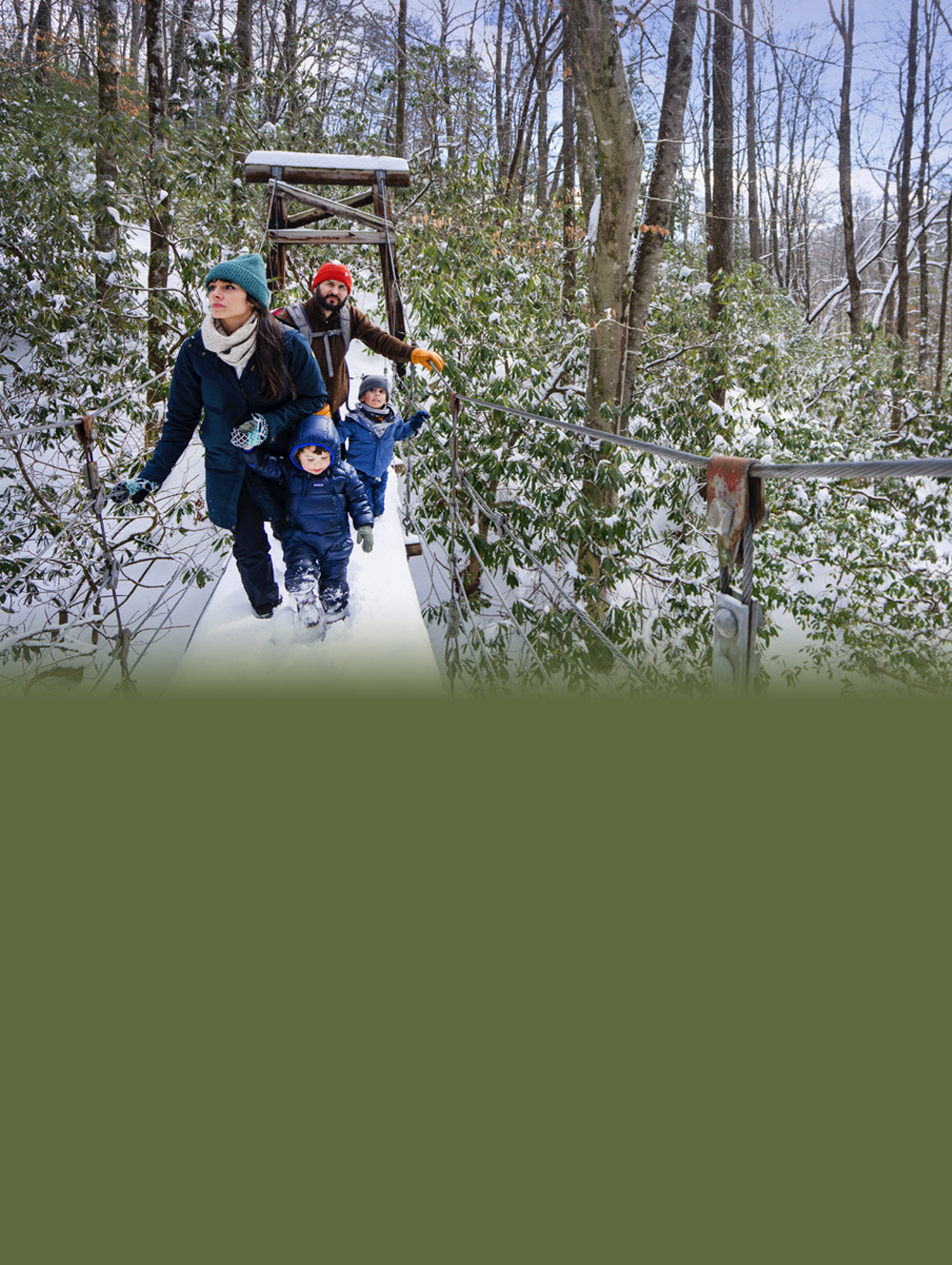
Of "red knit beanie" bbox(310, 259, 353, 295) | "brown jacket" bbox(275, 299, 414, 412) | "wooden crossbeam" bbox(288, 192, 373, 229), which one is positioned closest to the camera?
"red knit beanie" bbox(310, 259, 353, 295)

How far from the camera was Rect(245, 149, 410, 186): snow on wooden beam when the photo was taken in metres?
5.52

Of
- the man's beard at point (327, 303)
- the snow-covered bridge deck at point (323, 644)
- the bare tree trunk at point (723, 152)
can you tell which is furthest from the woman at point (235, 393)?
the bare tree trunk at point (723, 152)

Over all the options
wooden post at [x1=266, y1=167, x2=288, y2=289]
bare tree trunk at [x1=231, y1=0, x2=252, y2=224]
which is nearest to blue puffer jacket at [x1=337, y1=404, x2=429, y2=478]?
wooden post at [x1=266, y1=167, x2=288, y2=289]

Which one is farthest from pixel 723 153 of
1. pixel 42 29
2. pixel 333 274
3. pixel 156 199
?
pixel 42 29

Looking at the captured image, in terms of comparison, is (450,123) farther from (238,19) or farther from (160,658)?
(160,658)

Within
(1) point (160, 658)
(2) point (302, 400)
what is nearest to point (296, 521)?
(2) point (302, 400)

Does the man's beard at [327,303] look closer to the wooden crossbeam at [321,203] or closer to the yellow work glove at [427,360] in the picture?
the yellow work glove at [427,360]

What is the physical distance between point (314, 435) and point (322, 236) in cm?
370

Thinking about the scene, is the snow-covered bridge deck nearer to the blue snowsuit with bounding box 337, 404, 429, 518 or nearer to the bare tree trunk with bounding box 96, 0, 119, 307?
→ the blue snowsuit with bounding box 337, 404, 429, 518

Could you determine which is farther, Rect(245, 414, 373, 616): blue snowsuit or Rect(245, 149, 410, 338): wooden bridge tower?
Rect(245, 149, 410, 338): wooden bridge tower

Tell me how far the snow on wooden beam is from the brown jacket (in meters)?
2.68

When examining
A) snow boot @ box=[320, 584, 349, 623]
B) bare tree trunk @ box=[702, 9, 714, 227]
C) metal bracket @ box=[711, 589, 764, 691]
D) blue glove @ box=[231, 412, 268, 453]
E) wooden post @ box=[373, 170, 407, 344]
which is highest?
bare tree trunk @ box=[702, 9, 714, 227]

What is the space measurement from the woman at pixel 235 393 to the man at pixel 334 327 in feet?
2.62

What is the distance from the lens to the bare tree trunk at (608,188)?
4172 mm
